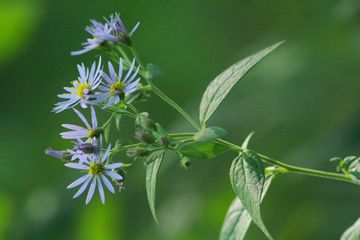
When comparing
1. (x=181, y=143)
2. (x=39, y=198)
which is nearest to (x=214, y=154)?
(x=181, y=143)

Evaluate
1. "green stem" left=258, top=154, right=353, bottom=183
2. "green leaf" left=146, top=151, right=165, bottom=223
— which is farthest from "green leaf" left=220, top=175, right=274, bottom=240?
"green leaf" left=146, top=151, right=165, bottom=223

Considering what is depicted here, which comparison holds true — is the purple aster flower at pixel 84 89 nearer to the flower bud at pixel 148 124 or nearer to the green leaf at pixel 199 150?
the flower bud at pixel 148 124

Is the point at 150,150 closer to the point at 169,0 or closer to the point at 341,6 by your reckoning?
the point at 341,6

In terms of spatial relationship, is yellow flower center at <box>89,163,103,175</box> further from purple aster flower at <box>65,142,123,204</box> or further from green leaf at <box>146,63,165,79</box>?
green leaf at <box>146,63,165,79</box>

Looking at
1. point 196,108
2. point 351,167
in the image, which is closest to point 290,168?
point 351,167

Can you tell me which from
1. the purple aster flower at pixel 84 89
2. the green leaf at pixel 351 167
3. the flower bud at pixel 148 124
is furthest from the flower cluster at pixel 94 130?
the green leaf at pixel 351 167

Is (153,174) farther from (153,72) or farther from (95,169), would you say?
(153,72)
